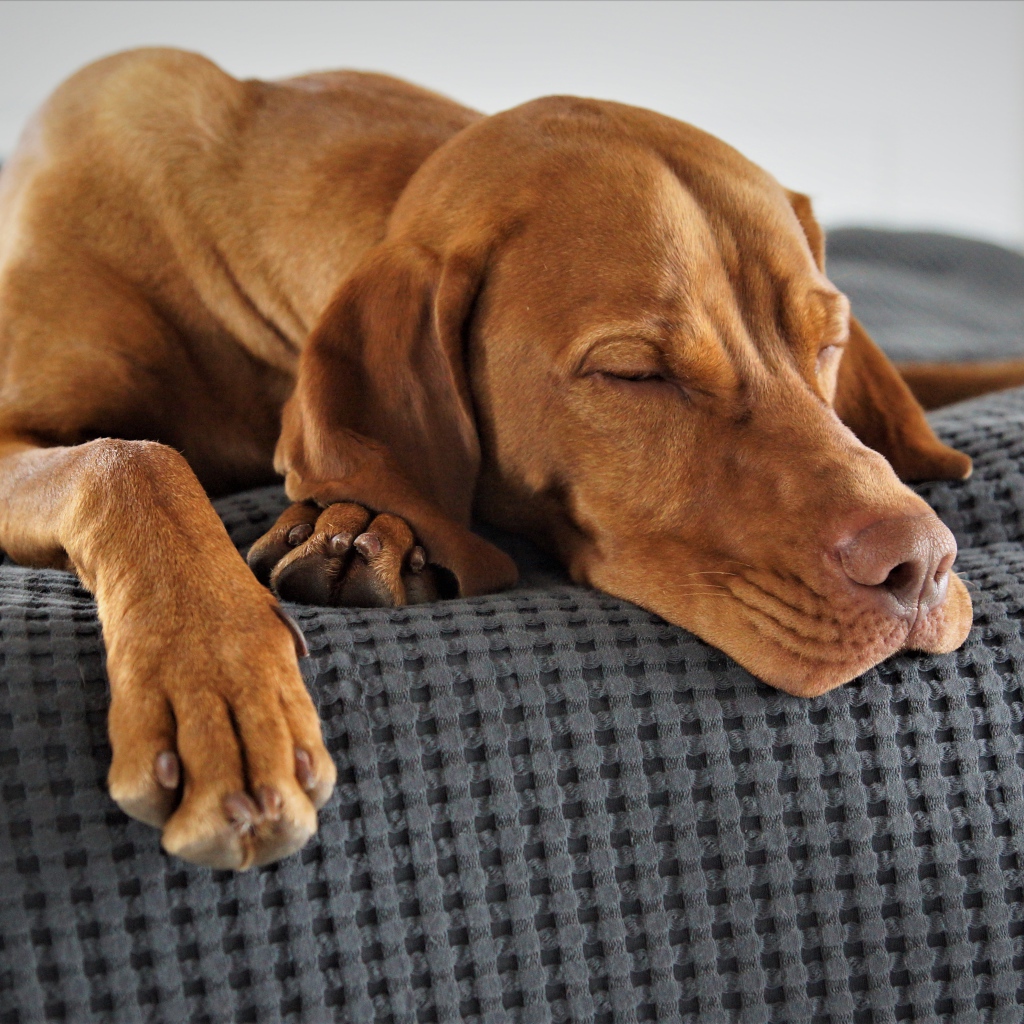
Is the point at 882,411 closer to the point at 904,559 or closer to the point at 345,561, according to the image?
the point at 904,559

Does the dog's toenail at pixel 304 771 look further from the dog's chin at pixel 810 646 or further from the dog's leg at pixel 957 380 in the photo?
the dog's leg at pixel 957 380

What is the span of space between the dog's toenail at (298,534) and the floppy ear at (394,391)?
0.24 ft

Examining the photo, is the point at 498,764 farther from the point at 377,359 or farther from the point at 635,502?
the point at 377,359

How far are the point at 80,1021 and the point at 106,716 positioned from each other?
0.88 feet

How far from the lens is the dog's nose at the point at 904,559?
1.19m

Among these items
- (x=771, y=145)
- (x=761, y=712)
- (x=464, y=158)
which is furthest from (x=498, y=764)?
(x=771, y=145)

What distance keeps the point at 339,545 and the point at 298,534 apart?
0.25ft

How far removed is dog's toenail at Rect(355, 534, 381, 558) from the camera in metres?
1.34

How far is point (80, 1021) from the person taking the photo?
3.20 ft

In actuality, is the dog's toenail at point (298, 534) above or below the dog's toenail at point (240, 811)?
below

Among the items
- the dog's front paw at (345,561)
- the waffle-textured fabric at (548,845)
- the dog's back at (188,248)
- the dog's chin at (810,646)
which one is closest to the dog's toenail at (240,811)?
the waffle-textured fabric at (548,845)

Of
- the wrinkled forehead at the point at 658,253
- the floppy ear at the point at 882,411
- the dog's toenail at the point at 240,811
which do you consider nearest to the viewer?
the dog's toenail at the point at 240,811

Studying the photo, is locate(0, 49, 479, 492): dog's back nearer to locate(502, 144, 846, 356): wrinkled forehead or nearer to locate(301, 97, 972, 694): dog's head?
locate(301, 97, 972, 694): dog's head

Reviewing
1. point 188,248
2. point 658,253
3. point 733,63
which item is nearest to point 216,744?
point 658,253
